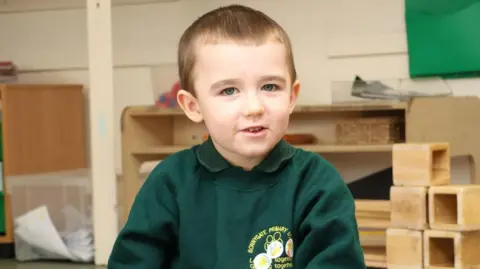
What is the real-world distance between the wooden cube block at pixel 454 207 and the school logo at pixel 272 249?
118cm

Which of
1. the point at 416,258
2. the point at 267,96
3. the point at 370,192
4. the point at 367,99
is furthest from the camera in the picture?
the point at 370,192

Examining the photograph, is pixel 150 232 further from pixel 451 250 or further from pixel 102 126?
pixel 102 126

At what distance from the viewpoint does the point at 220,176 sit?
3.54 feet

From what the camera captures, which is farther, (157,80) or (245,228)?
(157,80)

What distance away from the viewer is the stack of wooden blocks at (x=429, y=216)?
81.9 inches

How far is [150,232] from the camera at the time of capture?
105cm

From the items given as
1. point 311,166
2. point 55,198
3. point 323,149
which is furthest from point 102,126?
point 311,166

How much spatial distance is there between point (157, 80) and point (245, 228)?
6.20ft

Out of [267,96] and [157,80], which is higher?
[157,80]

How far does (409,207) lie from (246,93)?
51.3 inches

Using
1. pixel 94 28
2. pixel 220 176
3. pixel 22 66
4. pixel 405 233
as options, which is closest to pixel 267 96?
pixel 220 176

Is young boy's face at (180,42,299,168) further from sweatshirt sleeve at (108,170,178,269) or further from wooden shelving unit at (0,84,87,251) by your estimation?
wooden shelving unit at (0,84,87,251)

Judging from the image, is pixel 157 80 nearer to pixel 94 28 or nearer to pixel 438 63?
pixel 94 28

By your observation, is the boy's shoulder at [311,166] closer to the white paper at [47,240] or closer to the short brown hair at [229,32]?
the short brown hair at [229,32]
